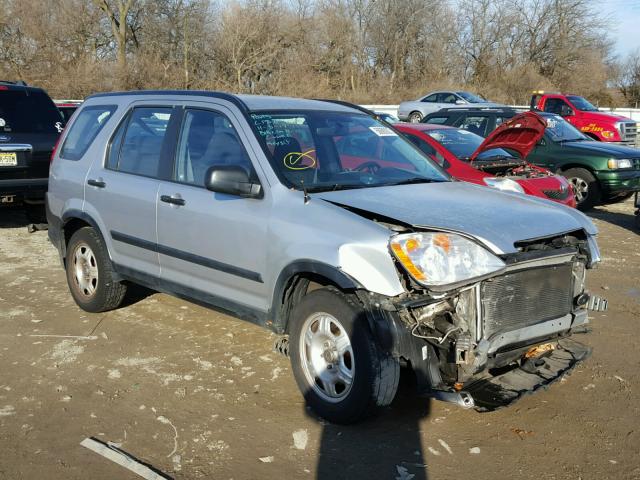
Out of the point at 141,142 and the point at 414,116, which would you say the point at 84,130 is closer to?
the point at 141,142

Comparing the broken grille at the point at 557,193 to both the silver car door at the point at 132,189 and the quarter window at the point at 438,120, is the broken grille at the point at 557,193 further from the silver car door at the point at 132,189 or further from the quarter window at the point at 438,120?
the silver car door at the point at 132,189

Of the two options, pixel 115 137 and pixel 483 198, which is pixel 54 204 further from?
pixel 483 198

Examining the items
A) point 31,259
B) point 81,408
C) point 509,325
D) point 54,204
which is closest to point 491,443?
point 509,325

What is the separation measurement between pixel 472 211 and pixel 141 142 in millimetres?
2661

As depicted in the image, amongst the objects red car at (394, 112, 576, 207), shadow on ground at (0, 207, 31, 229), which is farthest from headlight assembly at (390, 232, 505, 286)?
shadow on ground at (0, 207, 31, 229)

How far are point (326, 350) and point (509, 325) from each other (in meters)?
1.03

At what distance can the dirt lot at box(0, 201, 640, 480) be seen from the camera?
3.44m

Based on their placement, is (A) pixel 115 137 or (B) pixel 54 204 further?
(B) pixel 54 204

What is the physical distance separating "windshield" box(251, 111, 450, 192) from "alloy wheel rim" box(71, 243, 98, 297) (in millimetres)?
2206

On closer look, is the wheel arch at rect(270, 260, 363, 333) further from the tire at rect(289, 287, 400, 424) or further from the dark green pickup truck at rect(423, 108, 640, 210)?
the dark green pickup truck at rect(423, 108, 640, 210)

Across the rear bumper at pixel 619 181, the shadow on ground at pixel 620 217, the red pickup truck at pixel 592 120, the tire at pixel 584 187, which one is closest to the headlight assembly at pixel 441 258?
the shadow on ground at pixel 620 217

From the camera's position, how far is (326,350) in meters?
3.84

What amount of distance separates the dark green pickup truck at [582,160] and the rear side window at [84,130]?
25.7 feet

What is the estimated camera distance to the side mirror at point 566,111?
18805mm
